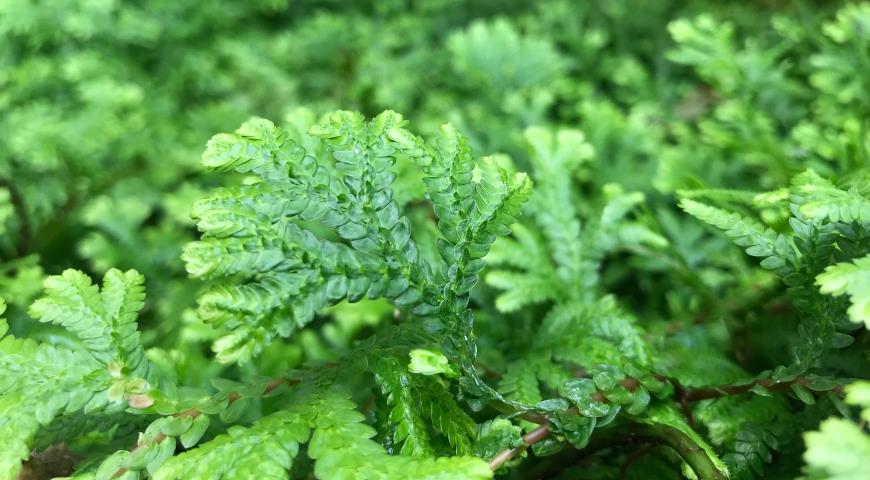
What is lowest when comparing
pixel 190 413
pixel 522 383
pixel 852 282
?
pixel 522 383

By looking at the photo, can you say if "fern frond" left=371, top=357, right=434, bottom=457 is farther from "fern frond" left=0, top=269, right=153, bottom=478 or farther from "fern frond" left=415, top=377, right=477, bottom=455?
"fern frond" left=0, top=269, right=153, bottom=478

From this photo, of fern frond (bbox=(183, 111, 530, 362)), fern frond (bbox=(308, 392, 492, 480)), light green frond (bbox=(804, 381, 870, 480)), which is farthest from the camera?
fern frond (bbox=(183, 111, 530, 362))

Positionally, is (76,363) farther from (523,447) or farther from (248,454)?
(523,447)

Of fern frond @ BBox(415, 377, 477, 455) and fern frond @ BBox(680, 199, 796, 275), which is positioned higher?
fern frond @ BBox(680, 199, 796, 275)

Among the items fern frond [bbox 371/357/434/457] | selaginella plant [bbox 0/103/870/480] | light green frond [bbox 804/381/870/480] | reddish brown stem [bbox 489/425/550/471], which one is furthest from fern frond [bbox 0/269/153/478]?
light green frond [bbox 804/381/870/480]

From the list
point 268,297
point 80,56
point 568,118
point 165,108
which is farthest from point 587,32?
point 268,297

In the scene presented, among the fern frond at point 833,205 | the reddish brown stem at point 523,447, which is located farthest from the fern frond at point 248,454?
the fern frond at point 833,205

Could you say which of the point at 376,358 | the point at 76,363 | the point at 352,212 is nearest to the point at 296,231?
the point at 352,212

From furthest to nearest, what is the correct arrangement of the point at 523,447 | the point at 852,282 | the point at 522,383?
1. the point at 522,383
2. the point at 523,447
3. the point at 852,282
